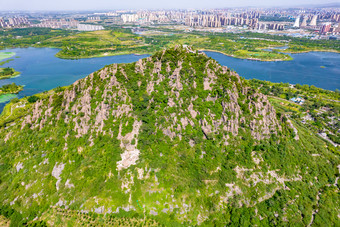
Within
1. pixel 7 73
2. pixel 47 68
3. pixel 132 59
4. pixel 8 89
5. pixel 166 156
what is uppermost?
pixel 132 59

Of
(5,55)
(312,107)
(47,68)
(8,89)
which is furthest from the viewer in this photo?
(5,55)

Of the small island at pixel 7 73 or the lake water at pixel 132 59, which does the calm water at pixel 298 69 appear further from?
the small island at pixel 7 73

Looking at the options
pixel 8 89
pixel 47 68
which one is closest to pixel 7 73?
pixel 47 68

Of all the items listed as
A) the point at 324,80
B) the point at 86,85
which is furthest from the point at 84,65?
the point at 324,80

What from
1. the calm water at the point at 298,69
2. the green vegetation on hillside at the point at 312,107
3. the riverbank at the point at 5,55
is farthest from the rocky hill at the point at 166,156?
the riverbank at the point at 5,55

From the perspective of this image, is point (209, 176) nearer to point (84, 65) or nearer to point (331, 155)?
point (331, 155)

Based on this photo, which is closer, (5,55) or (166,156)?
(166,156)

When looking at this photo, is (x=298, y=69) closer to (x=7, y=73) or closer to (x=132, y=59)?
(x=132, y=59)
